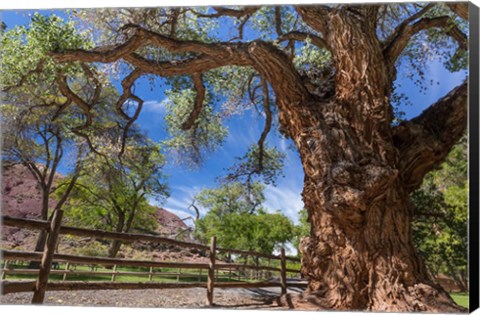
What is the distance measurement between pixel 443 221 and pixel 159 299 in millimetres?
2960

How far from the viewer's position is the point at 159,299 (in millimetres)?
4621

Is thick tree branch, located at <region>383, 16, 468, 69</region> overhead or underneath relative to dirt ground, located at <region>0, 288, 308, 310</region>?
overhead

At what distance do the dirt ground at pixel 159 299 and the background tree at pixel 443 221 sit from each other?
1.65 meters

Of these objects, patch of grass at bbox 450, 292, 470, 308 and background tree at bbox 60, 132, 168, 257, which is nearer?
patch of grass at bbox 450, 292, 470, 308

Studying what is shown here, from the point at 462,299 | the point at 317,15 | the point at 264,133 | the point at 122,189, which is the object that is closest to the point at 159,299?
the point at 462,299

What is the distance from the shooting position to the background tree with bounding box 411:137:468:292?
4570 mm

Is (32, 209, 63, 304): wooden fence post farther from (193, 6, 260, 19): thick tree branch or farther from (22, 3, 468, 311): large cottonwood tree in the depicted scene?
(193, 6, 260, 19): thick tree branch

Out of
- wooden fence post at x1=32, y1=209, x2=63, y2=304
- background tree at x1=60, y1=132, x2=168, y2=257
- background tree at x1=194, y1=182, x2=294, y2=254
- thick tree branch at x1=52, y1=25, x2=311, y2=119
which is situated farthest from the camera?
background tree at x1=60, y1=132, x2=168, y2=257

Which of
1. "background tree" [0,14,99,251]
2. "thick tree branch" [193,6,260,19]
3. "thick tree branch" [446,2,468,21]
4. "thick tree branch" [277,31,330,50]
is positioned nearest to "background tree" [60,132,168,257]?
"background tree" [0,14,99,251]

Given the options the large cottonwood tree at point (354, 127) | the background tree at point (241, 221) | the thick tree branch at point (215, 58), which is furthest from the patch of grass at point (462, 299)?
the background tree at point (241, 221)

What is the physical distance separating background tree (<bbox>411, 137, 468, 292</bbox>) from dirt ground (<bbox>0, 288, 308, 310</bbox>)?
5.40 feet

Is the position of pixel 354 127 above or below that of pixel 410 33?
below

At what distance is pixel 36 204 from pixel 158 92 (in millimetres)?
4348

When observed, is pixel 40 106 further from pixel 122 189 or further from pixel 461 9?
pixel 461 9
